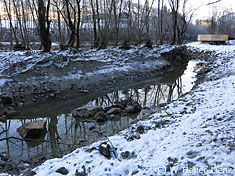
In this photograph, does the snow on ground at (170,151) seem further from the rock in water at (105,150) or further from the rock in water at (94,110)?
the rock in water at (94,110)

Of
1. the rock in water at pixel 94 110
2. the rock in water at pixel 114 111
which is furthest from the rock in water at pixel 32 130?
the rock in water at pixel 114 111

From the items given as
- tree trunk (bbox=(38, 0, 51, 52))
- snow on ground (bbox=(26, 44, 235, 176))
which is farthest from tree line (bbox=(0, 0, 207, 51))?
snow on ground (bbox=(26, 44, 235, 176))

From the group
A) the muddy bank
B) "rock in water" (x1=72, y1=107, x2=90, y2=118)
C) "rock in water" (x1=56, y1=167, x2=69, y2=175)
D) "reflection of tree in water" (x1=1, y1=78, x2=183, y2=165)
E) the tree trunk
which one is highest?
the tree trunk

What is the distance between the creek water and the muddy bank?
569mm

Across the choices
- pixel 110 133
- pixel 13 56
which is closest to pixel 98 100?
pixel 110 133

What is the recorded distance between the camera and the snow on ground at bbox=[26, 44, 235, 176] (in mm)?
2869

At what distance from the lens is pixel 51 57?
995 centimetres

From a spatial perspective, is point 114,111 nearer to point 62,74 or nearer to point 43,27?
point 62,74

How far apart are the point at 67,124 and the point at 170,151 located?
3692 mm

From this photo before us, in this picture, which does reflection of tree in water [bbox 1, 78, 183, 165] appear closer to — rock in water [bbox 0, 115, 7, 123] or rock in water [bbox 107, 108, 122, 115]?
rock in water [bbox 0, 115, 7, 123]

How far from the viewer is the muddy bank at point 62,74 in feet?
26.4

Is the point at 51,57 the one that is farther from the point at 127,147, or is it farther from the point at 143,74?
the point at 127,147

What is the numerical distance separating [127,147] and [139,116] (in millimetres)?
2790

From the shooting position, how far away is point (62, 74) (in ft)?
31.4
